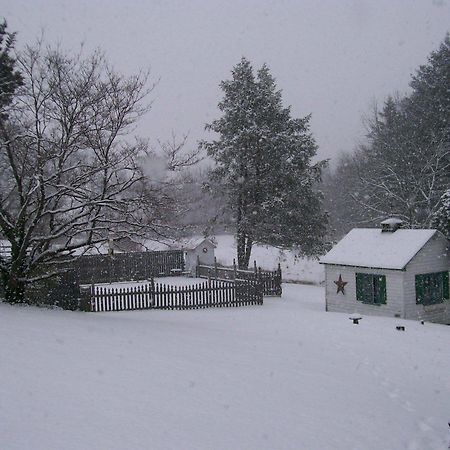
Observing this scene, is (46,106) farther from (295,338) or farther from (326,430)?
(326,430)

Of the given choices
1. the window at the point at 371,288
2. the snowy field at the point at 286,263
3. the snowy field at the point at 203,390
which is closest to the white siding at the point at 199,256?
the snowy field at the point at 286,263

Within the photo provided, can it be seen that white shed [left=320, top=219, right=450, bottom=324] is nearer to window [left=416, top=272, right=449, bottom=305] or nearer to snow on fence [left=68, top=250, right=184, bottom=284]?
window [left=416, top=272, right=449, bottom=305]

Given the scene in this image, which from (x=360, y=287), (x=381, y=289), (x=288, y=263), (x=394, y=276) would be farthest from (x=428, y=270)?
(x=288, y=263)

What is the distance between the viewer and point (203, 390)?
7766 mm

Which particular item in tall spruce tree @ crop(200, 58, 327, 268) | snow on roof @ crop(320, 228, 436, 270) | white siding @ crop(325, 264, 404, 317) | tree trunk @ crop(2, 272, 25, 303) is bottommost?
white siding @ crop(325, 264, 404, 317)

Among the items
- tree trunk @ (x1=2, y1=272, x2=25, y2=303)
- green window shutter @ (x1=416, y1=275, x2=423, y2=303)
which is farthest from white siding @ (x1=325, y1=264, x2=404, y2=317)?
tree trunk @ (x1=2, y1=272, x2=25, y2=303)

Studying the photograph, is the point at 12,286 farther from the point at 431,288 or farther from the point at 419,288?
the point at 431,288

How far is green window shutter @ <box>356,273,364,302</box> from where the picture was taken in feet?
71.8

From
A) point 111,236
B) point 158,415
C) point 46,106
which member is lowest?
point 158,415

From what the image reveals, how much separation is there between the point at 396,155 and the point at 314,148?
12.0m

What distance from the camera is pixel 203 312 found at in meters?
19.8

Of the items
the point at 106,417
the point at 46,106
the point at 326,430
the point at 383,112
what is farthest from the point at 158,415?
the point at 383,112

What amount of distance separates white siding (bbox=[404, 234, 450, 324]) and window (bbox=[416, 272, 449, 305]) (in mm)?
184

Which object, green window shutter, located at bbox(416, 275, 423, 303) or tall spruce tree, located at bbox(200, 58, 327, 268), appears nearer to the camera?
green window shutter, located at bbox(416, 275, 423, 303)
